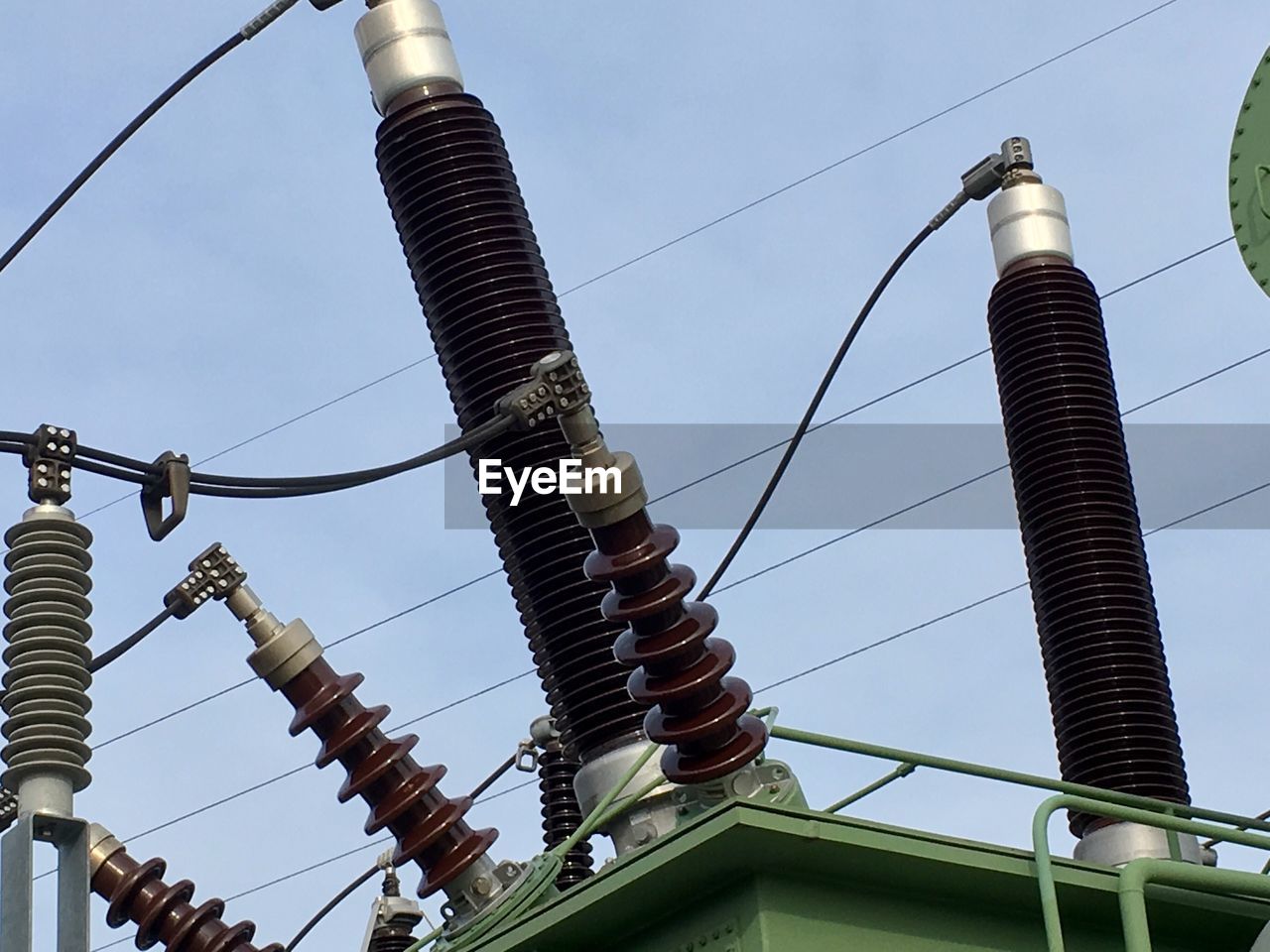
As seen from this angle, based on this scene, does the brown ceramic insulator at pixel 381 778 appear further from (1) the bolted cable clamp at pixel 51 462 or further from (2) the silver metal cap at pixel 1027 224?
(2) the silver metal cap at pixel 1027 224

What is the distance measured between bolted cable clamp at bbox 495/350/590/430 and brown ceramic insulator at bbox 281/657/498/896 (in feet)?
4.88

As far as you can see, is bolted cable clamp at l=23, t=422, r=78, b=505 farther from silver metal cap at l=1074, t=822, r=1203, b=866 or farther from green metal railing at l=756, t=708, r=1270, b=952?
silver metal cap at l=1074, t=822, r=1203, b=866

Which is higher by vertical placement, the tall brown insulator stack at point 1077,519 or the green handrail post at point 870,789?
the tall brown insulator stack at point 1077,519

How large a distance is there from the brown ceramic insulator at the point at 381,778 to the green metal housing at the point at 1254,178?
193 inches

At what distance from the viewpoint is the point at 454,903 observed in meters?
8.81

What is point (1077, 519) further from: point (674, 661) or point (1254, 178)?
point (674, 661)

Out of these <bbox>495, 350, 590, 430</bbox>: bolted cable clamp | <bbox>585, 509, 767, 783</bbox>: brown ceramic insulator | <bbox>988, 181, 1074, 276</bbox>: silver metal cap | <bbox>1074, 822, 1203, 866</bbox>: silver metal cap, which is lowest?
<bbox>585, 509, 767, 783</bbox>: brown ceramic insulator

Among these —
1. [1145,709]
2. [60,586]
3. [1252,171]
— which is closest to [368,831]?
[60,586]

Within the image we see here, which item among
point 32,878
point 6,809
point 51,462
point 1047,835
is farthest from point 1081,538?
point 32,878

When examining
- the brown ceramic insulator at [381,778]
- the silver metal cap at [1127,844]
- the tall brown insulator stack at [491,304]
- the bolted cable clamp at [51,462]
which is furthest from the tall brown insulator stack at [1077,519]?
the bolted cable clamp at [51,462]

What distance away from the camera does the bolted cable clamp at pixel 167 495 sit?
733cm

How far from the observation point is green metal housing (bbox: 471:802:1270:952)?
6801 millimetres

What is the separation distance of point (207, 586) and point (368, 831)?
1163mm

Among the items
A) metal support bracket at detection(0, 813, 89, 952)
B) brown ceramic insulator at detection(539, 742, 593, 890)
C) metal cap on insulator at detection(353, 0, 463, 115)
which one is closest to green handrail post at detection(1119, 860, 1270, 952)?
metal support bracket at detection(0, 813, 89, 952)
